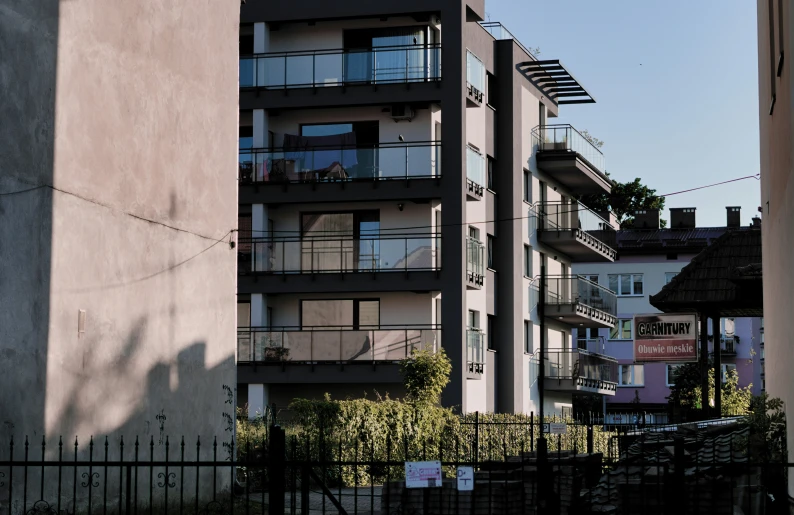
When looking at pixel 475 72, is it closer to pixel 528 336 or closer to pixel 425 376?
pixel 528 336

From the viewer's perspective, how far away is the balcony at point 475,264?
38562mm

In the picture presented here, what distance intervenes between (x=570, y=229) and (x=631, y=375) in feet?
117

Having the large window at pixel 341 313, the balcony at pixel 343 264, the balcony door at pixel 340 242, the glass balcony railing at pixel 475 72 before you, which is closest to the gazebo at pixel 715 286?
the balcony at pixel 343 264

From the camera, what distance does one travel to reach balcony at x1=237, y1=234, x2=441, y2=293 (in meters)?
37.6

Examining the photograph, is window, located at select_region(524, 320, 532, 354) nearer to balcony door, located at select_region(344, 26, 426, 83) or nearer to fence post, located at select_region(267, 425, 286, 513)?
balcony door, located at select_region(344, 26, 426, 83)

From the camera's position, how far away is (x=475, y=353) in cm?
3934

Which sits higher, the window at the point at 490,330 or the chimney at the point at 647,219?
→ the chimney at the point at 647,219

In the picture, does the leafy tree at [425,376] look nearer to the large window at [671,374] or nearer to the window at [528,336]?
the window at [528,336]

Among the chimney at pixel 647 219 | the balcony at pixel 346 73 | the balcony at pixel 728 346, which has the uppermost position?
the chimney at pixel 647 219

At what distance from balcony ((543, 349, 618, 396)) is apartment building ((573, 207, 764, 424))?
29619 mm

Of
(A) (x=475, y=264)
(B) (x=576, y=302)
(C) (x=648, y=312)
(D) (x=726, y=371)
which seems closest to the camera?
(A) (x=475, y=264)

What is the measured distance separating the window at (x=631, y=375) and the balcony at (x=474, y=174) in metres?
43.4

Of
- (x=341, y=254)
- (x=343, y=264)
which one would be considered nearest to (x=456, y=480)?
(x=343, y=264)

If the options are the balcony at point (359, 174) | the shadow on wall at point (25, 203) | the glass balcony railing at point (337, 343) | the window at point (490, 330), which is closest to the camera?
the shadow on wall at point (25, 203)
